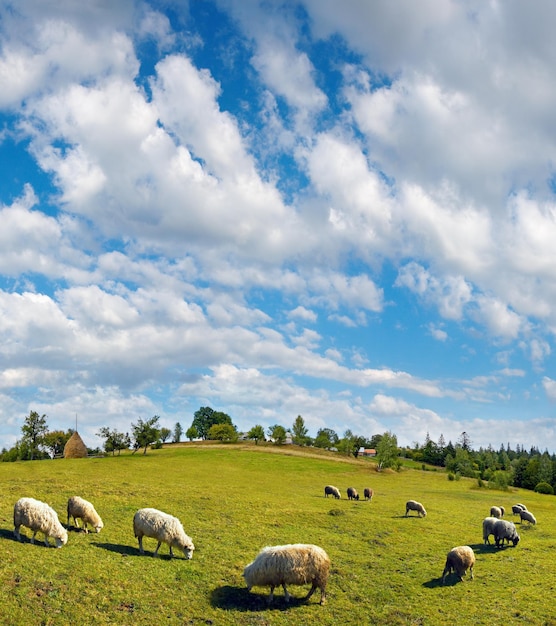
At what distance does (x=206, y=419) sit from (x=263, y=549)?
178505 millimetres

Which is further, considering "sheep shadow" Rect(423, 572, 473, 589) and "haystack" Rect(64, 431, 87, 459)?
"haystack" Rect(64, 431, 87, 459)

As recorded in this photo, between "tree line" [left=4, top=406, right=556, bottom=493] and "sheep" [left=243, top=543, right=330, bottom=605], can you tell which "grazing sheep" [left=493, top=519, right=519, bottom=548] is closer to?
"sheep" [left=243, top=543, right=330, bottom=605]

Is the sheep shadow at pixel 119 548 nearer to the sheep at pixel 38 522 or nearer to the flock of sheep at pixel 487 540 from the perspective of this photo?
the sheep at pixel 38 522

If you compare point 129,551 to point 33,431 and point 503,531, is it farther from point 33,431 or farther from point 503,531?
point 33,431

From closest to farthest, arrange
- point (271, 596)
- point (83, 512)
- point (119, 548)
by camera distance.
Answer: point (271, 596) → point (119, 548) → point (83, 512)

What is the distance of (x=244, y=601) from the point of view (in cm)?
2086

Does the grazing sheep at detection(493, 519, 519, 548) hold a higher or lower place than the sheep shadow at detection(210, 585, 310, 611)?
higher

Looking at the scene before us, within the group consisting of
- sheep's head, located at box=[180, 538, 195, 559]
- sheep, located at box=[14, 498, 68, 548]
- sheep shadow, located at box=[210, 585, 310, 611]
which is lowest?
sheep shadow, located at box=[210, 585, 310, 611]

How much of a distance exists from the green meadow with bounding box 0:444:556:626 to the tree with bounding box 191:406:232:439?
149292 mm

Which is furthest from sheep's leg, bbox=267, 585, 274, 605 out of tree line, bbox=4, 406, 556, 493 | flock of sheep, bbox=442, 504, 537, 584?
tree line, bbox=4, 406, 556, 493

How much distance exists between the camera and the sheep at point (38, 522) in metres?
24.2

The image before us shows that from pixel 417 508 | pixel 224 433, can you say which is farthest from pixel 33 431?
pixel 417 508

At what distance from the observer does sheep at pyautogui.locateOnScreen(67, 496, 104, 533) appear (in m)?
27.6

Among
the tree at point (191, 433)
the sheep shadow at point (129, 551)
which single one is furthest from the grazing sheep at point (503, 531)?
the tree at point (191, 433)
